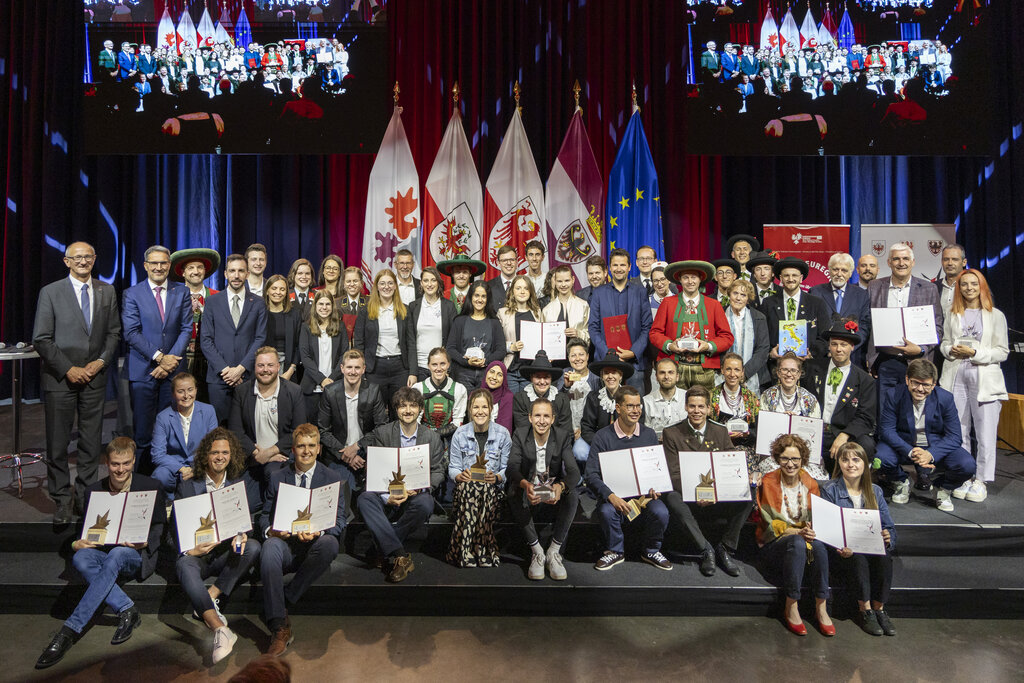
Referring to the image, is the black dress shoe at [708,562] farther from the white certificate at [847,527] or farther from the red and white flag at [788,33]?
the red and white flag at [788,33]

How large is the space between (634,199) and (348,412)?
476cm

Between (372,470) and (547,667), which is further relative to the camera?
(372,470)

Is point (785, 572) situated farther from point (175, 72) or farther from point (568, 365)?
point (175, 72)

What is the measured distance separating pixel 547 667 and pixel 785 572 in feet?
4.77

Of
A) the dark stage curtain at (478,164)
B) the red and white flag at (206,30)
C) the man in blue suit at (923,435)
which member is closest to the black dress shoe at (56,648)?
the man in blue suit at (923,435)

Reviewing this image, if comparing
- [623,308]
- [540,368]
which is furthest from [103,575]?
[623,308]

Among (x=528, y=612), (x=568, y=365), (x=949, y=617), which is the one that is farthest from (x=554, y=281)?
(x=949, y=617)

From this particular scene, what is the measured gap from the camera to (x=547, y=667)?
3482 millimetres

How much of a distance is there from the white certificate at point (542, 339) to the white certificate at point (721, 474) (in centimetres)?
138

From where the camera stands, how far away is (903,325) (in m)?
5.12

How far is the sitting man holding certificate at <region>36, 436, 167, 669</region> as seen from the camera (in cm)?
370

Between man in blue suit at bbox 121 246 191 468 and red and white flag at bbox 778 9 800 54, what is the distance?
272 inches

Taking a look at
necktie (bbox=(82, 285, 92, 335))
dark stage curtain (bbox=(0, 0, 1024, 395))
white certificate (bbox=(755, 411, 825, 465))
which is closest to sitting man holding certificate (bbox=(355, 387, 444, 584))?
necktie (bbox=(82, 285, 92, 335))

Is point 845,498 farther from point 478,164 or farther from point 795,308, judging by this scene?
point 478,164
